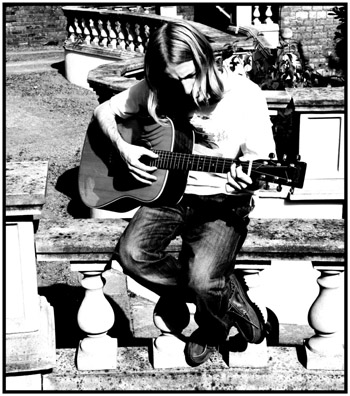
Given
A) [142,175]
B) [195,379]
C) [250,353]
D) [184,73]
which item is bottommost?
[195,379]

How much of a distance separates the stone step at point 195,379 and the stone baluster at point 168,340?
38 millimetres

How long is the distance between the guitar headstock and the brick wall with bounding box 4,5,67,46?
44.5ft

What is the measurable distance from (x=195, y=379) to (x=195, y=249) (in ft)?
2.08

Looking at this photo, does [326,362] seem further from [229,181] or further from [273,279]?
[273,279]

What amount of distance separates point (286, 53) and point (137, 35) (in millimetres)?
6002

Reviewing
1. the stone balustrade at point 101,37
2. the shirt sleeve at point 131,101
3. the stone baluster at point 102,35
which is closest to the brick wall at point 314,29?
the stone balustrade at point 101,37

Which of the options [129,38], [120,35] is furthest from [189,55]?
[120,35]

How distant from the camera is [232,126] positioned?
3.18m

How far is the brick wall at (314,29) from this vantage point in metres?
12.5

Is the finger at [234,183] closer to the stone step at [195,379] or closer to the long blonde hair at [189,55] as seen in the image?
the long blonde hair at [189,55]

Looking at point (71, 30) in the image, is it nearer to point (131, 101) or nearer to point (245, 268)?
point (131, 101)

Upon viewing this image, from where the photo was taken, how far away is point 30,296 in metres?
3.27

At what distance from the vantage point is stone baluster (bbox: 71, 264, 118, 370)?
11.0 feet

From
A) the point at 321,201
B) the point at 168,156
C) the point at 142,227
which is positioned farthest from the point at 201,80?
the point at 321,201
